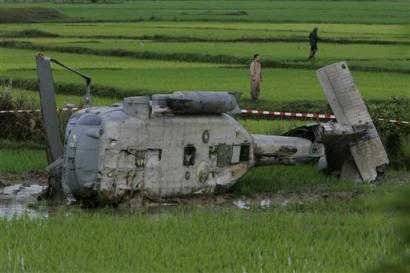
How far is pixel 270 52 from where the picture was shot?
112ft

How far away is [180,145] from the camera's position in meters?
11.0

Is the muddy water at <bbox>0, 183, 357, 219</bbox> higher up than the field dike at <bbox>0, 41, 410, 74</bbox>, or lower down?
lower down

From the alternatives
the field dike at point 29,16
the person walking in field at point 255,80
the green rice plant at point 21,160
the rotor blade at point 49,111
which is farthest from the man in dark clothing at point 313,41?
the field dike at point 29,16

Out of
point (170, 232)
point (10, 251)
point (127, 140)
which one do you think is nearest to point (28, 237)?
point (10, 251)

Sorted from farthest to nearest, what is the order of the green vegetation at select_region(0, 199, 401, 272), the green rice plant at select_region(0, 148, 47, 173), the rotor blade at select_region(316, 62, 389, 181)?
the green rice plant at select_region(0, 148, 47, 173) → the rotor blade at select_region(316, 62, 389, 181) → the green vegetation at select_region(0, 199, 401, 272)

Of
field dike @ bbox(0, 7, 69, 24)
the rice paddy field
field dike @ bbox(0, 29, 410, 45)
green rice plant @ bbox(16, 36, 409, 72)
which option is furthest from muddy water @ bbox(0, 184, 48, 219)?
field dike @ bbox(0, 7, 69, 24)

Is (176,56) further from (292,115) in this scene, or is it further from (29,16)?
(29,16)

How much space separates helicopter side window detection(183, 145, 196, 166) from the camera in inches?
436

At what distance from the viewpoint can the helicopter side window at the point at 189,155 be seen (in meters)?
11.1

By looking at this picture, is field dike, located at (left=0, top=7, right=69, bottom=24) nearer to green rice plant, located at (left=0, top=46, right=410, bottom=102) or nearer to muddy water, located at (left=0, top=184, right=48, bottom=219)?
green rice plant, located at (left=0, top=46, right=410, bottom=102)

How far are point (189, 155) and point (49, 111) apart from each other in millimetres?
1979

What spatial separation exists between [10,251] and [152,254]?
119cm

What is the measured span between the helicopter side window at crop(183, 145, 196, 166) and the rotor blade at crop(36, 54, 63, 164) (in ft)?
5.69

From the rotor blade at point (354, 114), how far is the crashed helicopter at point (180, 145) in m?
0.01
